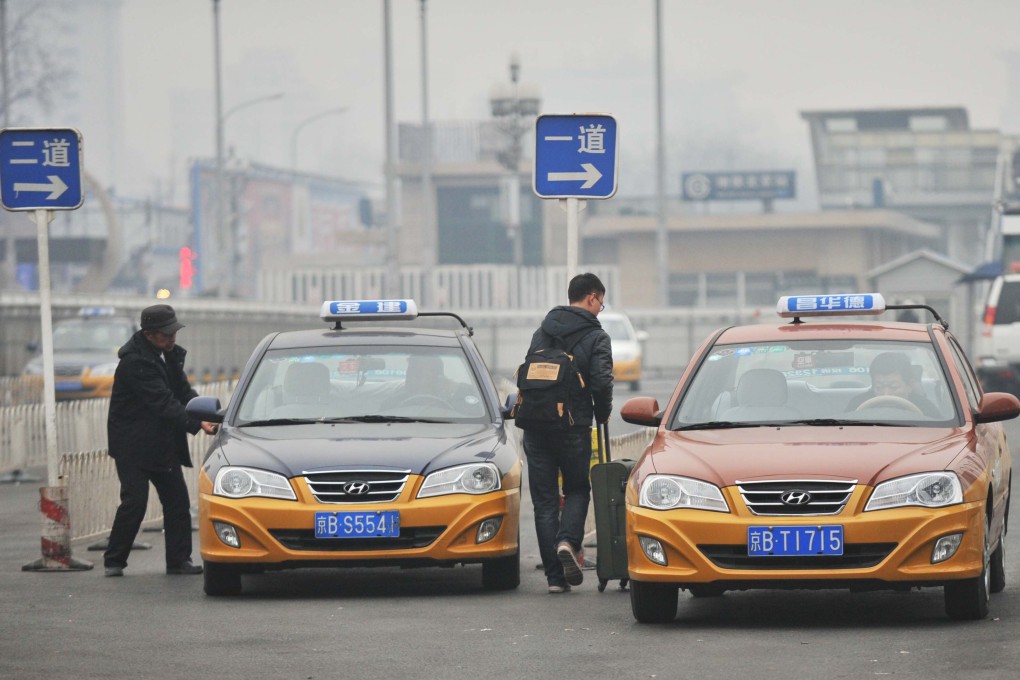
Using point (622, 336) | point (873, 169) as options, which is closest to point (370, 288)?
point (873, 169)

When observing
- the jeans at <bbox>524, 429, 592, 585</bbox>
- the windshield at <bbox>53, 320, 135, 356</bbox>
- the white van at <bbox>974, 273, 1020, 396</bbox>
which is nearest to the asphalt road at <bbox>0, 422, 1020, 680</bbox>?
the jeans at <bbox>524, 429, 592, 585</bbox>

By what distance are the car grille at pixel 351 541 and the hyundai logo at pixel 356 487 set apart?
0.24 m

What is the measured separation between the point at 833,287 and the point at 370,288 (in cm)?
1747

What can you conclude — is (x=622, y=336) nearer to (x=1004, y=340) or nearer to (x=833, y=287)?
(x=1004, y=340)

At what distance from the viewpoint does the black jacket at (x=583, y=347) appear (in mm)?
10570

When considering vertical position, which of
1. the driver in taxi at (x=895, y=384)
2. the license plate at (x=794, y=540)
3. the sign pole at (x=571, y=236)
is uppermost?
the sign pole at (x=571, y=236)

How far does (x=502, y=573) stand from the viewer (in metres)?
10.6

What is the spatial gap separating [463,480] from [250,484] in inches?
43.2

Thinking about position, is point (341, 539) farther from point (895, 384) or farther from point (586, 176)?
point (586, 176)

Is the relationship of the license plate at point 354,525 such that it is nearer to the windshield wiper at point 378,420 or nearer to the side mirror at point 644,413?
the windshield wiper at point 378,420

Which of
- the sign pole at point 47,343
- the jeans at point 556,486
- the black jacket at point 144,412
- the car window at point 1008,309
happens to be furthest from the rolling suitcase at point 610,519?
the car window at point 1008,309

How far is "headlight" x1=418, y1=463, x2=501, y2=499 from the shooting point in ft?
33.3

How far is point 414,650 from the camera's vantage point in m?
8.37

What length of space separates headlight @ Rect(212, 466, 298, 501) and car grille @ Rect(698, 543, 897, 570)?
249cm
